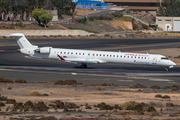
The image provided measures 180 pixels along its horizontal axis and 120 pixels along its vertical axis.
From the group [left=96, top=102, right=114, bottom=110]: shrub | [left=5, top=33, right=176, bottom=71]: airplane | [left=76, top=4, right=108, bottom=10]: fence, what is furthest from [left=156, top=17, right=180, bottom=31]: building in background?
[left=96, top=102, right=114, bottom=110]: shrub

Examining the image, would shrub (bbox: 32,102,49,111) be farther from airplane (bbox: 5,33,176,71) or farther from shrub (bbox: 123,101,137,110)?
airplane (bbox: 5,33,176,71)

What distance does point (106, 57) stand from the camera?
45.7 m

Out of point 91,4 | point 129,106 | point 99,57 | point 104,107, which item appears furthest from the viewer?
point 91,4

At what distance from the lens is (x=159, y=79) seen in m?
39.0

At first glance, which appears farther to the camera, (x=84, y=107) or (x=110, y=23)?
(x=110, y=23)

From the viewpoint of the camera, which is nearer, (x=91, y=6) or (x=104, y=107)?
(x=104, y=107)

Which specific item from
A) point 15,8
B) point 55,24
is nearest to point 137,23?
point 55,24

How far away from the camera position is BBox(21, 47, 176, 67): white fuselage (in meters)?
45.3

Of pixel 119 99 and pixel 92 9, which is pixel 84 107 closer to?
pixel 119 99

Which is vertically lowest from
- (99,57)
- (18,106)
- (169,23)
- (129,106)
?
(129,106)

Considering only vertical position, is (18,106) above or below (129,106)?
above

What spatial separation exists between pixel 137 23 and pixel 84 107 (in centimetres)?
14809

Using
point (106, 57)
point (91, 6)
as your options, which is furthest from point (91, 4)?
point (106, 57)

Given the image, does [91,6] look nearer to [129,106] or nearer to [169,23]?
[169,23]
